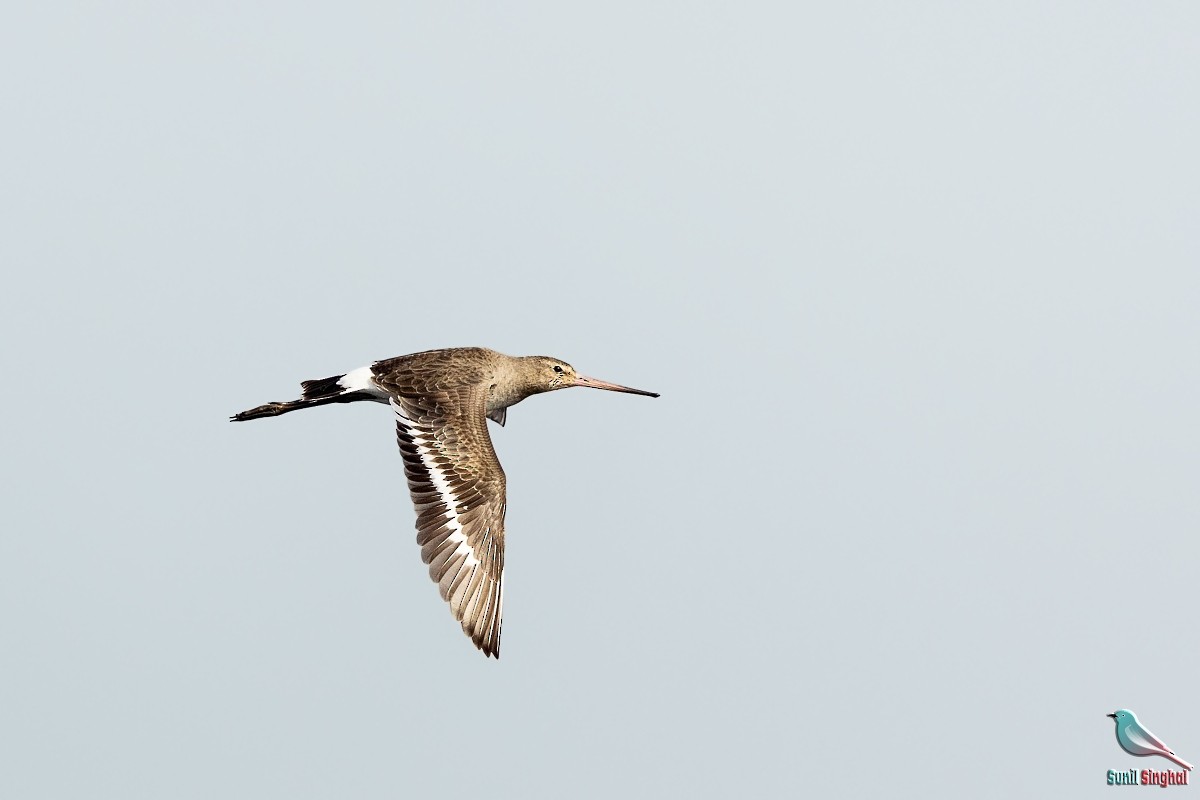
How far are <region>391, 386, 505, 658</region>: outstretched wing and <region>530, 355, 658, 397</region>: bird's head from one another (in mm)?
1867

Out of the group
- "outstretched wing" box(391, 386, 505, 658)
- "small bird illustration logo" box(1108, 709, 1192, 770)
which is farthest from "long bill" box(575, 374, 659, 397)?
"small bird illustration logo" box(1108, 709, 1192, 770)

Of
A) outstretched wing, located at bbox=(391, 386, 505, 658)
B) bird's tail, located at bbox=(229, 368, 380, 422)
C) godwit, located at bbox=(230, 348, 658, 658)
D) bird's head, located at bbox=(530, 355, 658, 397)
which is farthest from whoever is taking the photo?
bird's head, located at bbox=(530, 355, 658, 397)

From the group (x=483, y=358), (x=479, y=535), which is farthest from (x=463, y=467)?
(x=483, y=358)

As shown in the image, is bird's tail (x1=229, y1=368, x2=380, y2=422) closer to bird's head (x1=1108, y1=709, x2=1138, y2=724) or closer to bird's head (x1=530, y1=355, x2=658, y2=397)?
bird's head (x1=530, y1=355, x2=658, y2=397)

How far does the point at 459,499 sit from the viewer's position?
18.3 meters

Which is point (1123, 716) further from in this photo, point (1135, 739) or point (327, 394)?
point (327, 394)

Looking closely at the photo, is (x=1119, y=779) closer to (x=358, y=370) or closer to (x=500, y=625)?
(x=500, y=625)

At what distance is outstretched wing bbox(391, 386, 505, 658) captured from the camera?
17594 mm

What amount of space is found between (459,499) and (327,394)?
11.0ft

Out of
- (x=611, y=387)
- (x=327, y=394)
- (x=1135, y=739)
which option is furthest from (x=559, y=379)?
(x=1135, y=739)

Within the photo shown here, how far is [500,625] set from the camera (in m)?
17.6

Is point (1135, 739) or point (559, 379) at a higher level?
point (559, 379)

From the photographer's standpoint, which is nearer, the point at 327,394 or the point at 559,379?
the point at 327,394

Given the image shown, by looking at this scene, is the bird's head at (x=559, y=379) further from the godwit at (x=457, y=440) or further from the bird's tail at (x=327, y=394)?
the bird's tail at (x=327, y=394)
